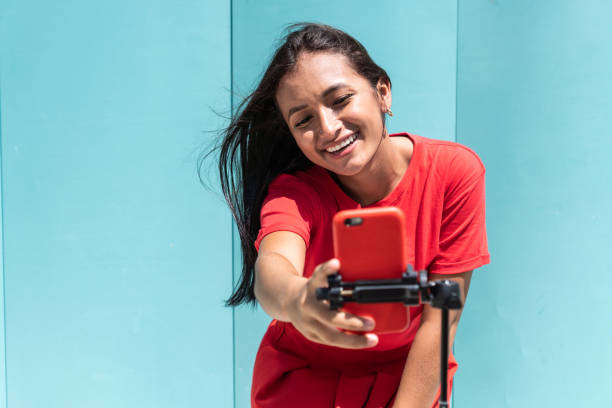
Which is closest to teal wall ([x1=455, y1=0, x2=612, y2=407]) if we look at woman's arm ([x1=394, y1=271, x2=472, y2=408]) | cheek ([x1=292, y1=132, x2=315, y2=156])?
woman's arm ([x1=394, y1=271, x2=472, y2=408])

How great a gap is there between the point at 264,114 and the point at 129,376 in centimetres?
98

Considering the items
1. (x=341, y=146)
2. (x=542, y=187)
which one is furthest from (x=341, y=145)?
(x=542, y=187)

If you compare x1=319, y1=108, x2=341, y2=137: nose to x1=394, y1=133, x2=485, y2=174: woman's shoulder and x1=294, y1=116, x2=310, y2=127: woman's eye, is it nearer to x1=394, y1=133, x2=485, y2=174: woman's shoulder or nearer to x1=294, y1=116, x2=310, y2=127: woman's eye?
x1=294, y1=116, x2=310, y2=127: woman's eye

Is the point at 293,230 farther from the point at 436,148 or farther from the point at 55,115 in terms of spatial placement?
the point at 55,115

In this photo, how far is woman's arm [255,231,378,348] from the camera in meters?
0.65

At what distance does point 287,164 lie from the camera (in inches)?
46.1

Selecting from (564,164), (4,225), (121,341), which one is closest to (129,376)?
(121,341)

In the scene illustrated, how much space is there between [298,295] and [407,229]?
36 centimetres

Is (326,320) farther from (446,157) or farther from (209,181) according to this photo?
(209,181)

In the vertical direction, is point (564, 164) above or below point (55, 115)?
below

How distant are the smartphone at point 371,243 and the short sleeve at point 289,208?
30 cm

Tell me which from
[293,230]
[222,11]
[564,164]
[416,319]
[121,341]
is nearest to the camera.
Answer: [293,230]

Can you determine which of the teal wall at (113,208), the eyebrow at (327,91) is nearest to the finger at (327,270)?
the eyebrow at (327,91)

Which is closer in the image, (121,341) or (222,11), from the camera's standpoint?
(222,11)
